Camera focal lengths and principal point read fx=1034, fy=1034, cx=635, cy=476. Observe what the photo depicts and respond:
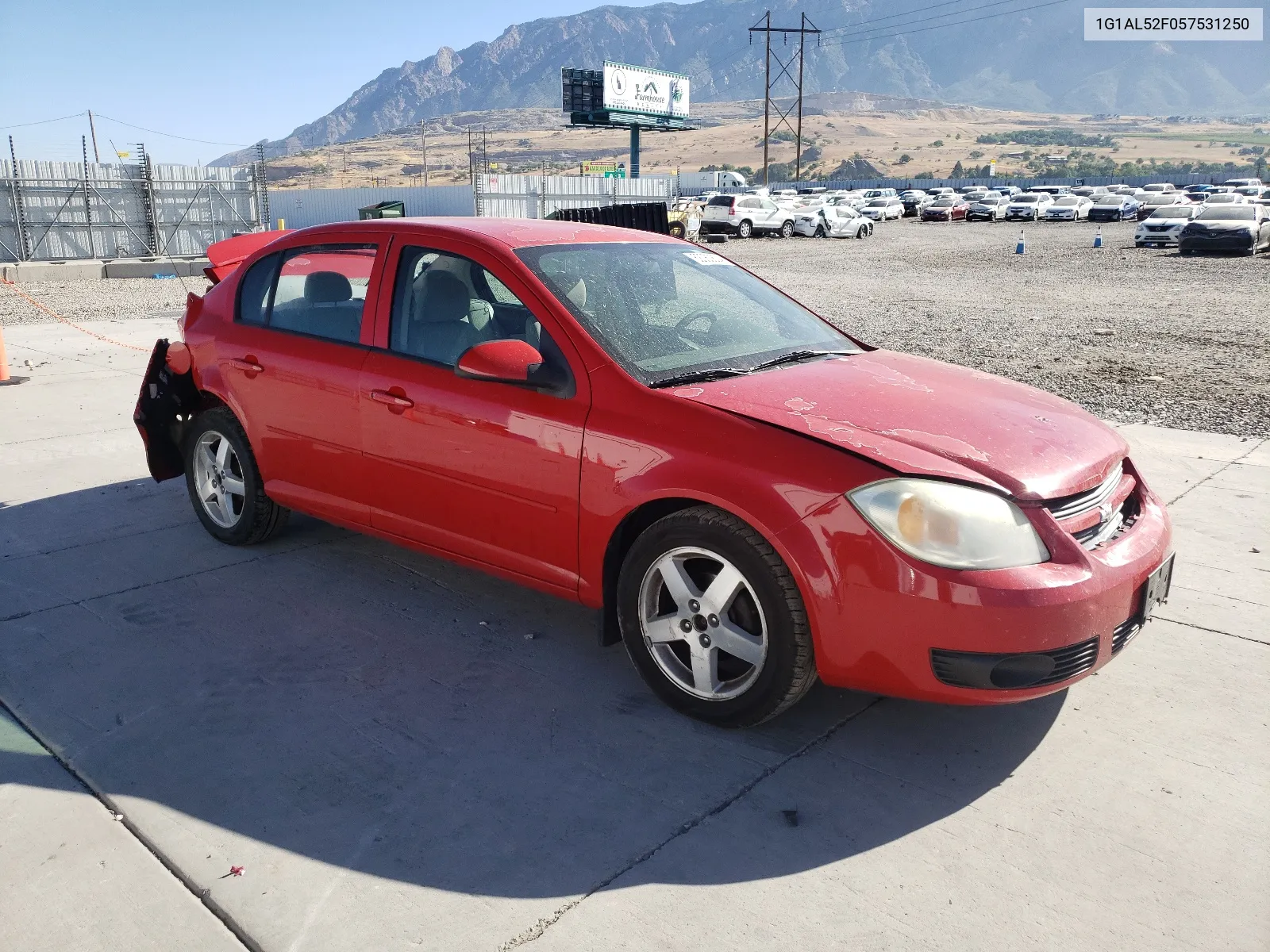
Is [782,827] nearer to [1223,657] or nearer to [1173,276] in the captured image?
[1223,657]

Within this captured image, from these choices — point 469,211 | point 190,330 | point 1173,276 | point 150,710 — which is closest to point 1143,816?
point 150,710

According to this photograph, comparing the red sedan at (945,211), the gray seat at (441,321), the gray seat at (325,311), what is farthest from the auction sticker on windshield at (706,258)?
the red sedan at (945,211)

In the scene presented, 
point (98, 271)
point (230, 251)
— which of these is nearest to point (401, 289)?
point (230, 251)

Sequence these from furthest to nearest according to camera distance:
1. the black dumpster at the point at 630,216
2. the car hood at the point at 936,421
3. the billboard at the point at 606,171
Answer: the billboard at the point at 606,171
the black dumpster at the point at 630,216
the car hood at the point at 936,421

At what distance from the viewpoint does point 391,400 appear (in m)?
4.12

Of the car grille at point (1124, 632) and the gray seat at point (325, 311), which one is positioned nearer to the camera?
the car grille at point (1124, 632)

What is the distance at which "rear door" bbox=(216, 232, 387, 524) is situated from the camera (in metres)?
4.37

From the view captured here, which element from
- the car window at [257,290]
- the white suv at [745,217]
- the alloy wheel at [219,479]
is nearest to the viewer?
the car window at [257,290]

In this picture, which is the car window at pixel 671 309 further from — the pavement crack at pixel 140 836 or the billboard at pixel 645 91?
the billboard at pixel 645 91

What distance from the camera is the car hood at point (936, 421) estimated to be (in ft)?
10.1

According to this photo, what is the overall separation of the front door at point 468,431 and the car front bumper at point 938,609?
37.9 inches

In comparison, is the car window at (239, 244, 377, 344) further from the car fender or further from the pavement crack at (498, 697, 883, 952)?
the pavement crack at (498, 697, 883, 952)

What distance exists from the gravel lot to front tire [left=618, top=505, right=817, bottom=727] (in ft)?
19.6

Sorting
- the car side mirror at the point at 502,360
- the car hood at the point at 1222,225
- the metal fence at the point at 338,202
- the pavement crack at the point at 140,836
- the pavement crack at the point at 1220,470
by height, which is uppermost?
the metal fence at the point at 338,202
